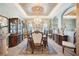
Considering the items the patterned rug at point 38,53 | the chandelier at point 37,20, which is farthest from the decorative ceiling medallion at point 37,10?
the patterned rug at point 38,53

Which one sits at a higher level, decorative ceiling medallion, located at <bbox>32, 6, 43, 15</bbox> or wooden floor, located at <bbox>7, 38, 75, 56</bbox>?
decorative ceiling medallion, located at <bbox>32, 6, 43, 15</bbox>

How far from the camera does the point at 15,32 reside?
2.90m

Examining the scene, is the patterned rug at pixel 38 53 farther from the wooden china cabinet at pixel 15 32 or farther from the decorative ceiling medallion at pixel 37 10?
the decorative ceiling medallion at pixel 37 10

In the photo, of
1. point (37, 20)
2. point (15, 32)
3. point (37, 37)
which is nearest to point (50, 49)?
point (37, 37)

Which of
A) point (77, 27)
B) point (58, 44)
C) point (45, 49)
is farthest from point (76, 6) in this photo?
point (45, 49)

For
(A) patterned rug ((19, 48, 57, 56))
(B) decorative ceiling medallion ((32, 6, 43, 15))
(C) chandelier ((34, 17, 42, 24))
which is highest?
(B) decorative ceiling medallion ((32, 6, 43, 15))

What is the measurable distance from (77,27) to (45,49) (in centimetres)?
82

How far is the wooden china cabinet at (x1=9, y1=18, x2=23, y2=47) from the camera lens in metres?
2.87

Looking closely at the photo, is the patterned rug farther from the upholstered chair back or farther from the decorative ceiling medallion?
the decorative ceiling medallion

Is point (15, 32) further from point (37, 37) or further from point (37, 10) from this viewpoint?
point (37, 10)

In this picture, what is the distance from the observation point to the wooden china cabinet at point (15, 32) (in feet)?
9.40

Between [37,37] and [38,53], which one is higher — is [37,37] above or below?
above

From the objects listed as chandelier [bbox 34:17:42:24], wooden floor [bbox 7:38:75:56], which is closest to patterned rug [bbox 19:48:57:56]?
wooden floor [bbox 7:38:75:56]

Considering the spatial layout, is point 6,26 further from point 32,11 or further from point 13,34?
point 32,11
